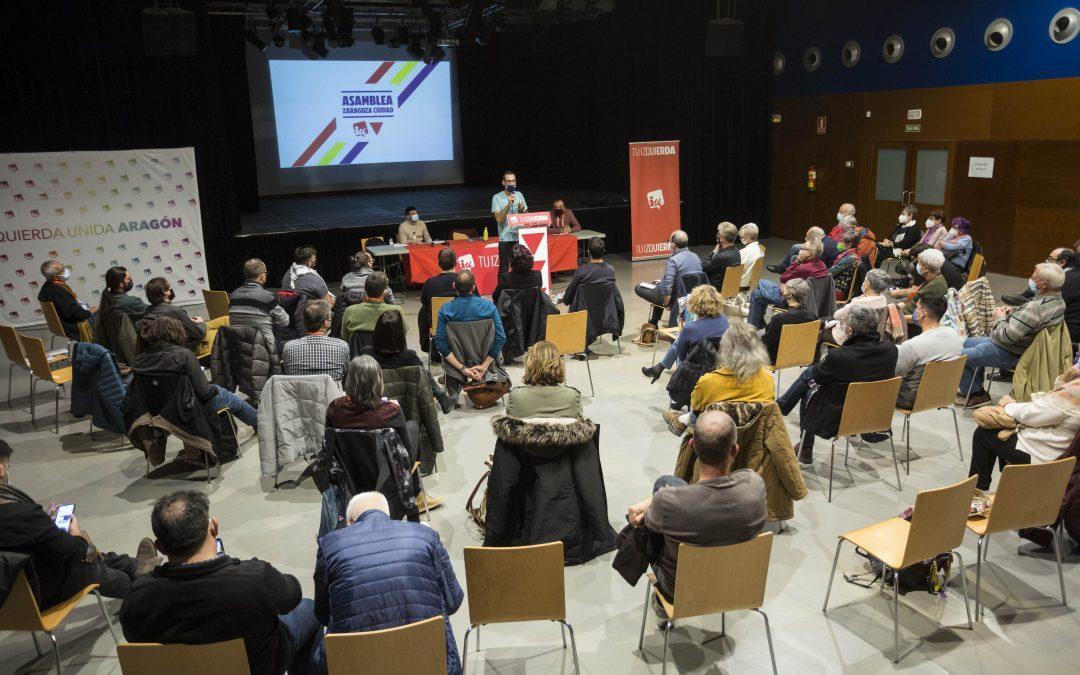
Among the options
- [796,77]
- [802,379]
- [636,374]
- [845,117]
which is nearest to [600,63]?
[796,77]

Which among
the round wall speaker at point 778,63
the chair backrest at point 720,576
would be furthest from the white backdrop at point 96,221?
the round wall speaker at point 778,63

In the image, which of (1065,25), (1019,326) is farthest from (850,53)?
(1019,326)

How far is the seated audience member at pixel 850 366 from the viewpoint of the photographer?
4.68 metres

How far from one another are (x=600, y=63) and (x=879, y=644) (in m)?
13.7

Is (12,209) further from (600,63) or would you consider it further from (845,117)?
(845,117)

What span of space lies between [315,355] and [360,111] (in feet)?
37.8

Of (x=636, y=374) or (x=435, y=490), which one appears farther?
(x=636, y=374)

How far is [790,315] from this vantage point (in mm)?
5848

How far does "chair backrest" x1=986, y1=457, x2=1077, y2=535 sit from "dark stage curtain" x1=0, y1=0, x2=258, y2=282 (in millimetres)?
10225

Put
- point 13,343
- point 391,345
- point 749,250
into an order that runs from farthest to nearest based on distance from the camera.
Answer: point 749,250, point 13,343, point 391,345

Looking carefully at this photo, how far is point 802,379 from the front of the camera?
5.13 meters

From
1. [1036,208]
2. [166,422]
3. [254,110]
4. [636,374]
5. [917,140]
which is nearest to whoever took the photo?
[166,422]

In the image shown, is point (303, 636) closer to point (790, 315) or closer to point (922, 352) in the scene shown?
point (922, 352)

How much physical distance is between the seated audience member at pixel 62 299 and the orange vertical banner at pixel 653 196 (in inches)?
289
